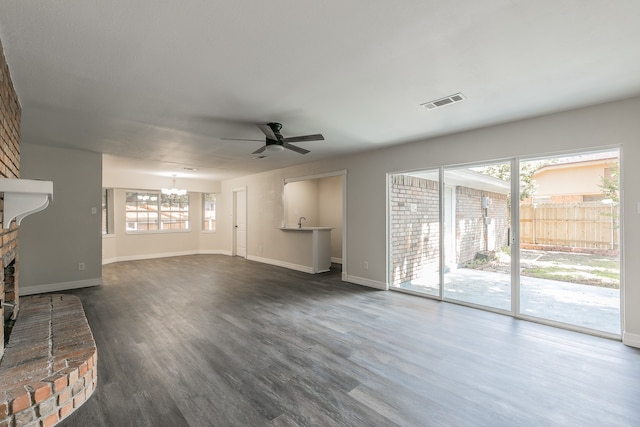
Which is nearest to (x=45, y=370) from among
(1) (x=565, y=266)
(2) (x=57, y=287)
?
(2) (x=57, y=287)

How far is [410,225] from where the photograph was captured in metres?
4.96

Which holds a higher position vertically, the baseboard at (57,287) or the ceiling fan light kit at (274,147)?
the ceiling fan light kit at (274,147)

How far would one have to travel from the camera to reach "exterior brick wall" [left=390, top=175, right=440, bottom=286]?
4.66m

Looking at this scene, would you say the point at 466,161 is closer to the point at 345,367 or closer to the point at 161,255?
the point at 345,367

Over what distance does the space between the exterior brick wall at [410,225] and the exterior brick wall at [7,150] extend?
4.59 m

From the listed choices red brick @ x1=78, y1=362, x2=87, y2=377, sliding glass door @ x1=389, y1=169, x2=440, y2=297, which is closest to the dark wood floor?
red brick @ x1=78, y1=362, x2=87, y2=377

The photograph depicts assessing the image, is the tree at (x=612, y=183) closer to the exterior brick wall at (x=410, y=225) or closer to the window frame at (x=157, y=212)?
the exterior brick wall at (x=410, y=225)

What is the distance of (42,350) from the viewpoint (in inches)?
84.7

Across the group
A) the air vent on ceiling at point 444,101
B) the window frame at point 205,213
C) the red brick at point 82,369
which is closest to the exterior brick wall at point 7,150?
the red brick at point 82,369

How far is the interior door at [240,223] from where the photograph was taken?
8.46 m

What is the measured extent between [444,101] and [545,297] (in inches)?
108

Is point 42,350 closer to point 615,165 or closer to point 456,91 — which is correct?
point 456,91

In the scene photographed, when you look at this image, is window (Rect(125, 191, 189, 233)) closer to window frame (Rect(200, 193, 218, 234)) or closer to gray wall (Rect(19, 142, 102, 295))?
window frame (Rect(200, 193, 218, 234))

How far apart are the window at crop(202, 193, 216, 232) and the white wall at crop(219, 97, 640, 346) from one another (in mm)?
2738
